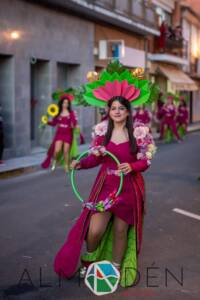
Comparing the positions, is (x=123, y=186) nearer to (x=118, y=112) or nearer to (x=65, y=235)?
(x=118, y=112)

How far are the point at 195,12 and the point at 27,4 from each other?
1011 inches

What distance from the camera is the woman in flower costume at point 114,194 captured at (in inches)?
192

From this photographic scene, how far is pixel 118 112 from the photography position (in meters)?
5.02

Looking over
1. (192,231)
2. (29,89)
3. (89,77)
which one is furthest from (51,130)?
(89,77)

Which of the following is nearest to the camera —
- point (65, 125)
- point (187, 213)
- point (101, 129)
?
point (101, 129)

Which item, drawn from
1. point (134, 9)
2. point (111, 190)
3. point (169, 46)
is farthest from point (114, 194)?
point (169, 46)

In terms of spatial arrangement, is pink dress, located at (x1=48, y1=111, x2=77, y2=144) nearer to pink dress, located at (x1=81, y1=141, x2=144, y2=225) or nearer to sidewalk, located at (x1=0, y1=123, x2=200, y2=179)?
sidewalk, located at (x1=0, y1=123, x2=200, y2=179)

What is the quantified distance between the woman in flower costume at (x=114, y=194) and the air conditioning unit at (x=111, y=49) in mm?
16608

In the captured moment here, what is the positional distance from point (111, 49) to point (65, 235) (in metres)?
16.1

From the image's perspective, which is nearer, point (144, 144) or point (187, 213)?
point (144, 144)

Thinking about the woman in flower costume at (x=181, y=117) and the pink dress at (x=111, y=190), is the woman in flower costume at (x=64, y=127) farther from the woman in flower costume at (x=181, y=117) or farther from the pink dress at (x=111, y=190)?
the woman in flower costume at (x=181, y=117)

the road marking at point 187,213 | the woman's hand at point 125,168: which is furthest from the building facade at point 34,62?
the woman's hand at point 125,168

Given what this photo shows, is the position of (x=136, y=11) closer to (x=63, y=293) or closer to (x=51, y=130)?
(x=51, y=130)

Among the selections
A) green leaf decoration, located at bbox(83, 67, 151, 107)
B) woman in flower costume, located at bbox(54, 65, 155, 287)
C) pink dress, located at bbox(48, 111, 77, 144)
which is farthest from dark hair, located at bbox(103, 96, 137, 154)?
pink dress, located at bbox(48, 111, 77, 144)
